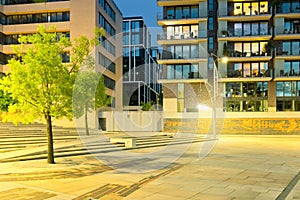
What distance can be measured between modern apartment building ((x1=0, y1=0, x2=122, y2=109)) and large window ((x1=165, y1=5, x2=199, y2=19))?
8.70m

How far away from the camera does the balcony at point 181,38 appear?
128 ft

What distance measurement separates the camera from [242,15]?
3891 cm

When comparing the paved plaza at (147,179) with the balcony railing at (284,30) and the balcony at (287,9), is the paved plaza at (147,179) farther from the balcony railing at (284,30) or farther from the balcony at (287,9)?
the balcony at (287,9)

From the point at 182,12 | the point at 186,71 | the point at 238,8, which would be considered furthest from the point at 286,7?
the point at 186,71

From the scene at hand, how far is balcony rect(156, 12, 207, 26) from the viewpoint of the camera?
39.2 metres

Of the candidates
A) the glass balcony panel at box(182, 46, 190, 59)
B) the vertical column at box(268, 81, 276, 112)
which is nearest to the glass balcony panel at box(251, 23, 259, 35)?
the vertical column at box(268, 81, 276, 112)

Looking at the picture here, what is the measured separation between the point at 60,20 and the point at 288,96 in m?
29.4

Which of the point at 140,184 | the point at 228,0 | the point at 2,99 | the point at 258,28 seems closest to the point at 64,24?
the point at 2,99

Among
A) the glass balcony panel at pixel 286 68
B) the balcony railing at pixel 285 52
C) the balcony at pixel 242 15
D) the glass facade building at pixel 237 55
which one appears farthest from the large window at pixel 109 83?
the glass balcony panel at pixel 286 68

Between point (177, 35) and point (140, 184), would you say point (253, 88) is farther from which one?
point (140, 184)

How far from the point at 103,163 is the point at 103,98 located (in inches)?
591

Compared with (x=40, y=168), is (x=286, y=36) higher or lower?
higher

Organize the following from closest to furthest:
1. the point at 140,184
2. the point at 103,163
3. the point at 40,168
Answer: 1. the point at 140,184
2. the point at 40,168
3. the point at 103,163

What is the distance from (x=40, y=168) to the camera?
11031 millimetres
